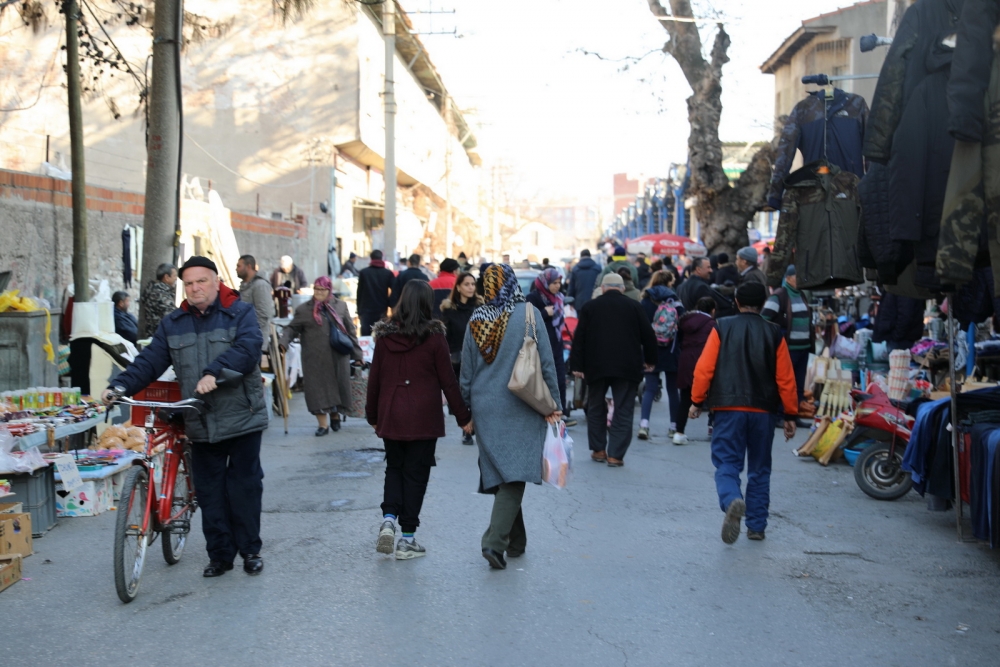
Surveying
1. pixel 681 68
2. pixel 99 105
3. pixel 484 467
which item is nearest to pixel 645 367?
pixel 484 467

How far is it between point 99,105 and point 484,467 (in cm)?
2784

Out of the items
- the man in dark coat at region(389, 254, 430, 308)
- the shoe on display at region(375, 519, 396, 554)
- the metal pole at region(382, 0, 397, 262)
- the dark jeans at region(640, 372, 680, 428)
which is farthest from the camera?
the metal pole at region(382, 0, 397, 262)

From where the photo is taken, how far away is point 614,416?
33.4 feet

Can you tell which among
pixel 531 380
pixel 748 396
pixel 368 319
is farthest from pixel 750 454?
pixel 368 319

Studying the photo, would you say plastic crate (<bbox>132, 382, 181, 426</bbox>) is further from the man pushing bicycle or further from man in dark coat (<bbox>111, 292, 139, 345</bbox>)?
man in dark coat (<bbox>111, 292, 139, 345</bbox>)

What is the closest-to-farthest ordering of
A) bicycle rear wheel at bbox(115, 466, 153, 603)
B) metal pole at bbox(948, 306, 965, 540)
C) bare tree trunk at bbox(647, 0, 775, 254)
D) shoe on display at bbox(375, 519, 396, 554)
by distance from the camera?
bicycle rear wheel at bbox(115, 466, 153, 603)
shoe on display at bbox(375, 519, 396, 554)
metal pole at bbox(948, 306, 965, 540)
bare tree trunk at bbox(647, 0, 775, 254)

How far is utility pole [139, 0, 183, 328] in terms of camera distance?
11141 millimetres

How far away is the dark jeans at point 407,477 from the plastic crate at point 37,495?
2.58m

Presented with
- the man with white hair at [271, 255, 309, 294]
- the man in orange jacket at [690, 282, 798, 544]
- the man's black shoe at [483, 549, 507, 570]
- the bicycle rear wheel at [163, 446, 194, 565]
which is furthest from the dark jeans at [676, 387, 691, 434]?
the man with white hair at [271, 255, 309, 294]

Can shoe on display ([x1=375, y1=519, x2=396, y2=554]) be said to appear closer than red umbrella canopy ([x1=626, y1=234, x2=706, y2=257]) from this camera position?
Yes

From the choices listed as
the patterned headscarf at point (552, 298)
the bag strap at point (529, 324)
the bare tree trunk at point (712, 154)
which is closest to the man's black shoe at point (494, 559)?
the bag strap at point (529, 324)

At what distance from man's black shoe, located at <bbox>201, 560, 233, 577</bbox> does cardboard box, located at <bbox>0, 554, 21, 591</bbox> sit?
1084 millimetres

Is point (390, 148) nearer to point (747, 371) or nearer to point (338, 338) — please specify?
point (338, 338)

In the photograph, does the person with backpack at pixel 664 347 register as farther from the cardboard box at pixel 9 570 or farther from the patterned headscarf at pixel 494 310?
the cardboard box at pixel 9 570
